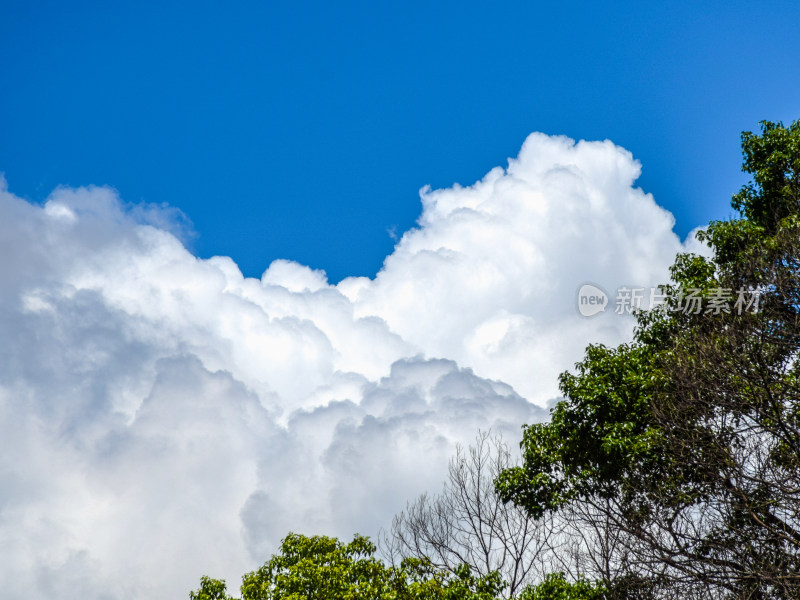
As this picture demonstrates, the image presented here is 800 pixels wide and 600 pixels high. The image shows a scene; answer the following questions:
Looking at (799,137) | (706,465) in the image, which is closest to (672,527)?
(706,465)

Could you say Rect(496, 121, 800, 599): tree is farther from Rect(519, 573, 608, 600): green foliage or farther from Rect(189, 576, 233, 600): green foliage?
Rect(189, 576, 233, 600): green foliage

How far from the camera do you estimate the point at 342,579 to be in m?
12.5

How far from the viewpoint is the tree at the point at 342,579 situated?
12359 mm

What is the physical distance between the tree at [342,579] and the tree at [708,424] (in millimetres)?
1964

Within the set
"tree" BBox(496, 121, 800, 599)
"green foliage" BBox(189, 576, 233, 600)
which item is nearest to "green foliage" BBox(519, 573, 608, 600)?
"tree" BBox(496, 121, 800, 599)

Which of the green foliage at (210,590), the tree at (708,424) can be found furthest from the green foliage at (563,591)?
the green foliage at (210,590)

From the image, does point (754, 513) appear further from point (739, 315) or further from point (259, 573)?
point (259, 573)

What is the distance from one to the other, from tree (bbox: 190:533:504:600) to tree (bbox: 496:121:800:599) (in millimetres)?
1964

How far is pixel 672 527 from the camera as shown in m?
11.8

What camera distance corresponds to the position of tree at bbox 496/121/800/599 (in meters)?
10.5

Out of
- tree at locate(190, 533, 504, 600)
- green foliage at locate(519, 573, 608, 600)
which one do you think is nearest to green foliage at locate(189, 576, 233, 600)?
tree at locate(190, 533, 504, 600)

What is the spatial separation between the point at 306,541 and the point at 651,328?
7.58m

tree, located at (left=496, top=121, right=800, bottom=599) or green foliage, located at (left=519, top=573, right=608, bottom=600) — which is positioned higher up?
tree, located at (left=496, top=121, right=800, bottom=599)

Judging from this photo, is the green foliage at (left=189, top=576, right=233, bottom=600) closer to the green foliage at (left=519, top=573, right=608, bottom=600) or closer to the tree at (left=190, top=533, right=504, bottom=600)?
the tree at (left=190, top=533, right=504, bottom=600)
